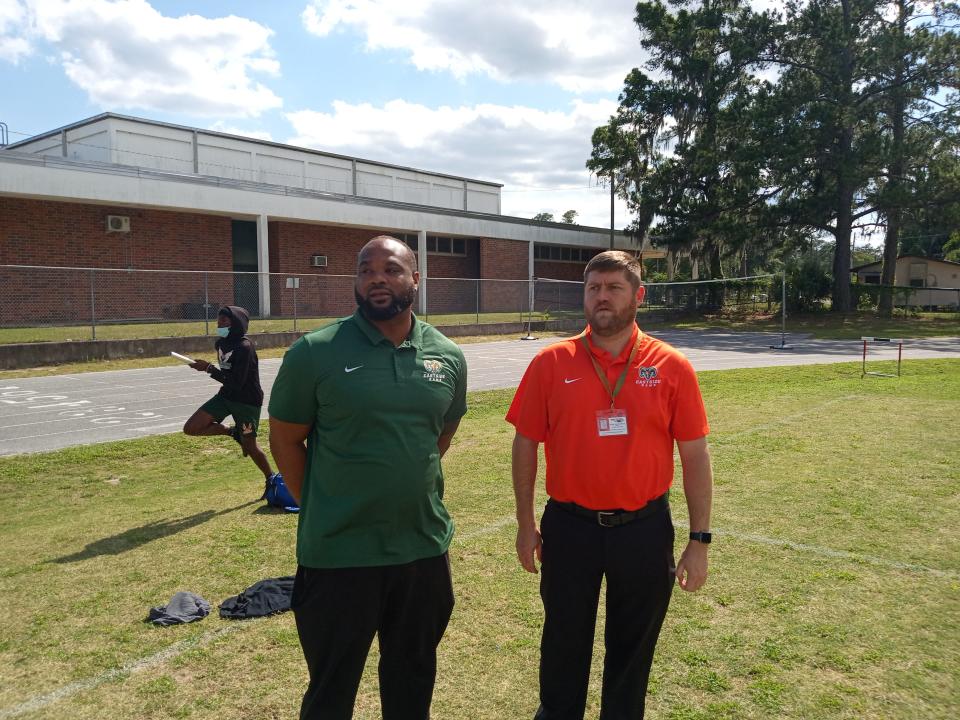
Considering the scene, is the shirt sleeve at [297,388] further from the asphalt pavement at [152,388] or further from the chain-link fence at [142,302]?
the chain-link fence at [142,302]

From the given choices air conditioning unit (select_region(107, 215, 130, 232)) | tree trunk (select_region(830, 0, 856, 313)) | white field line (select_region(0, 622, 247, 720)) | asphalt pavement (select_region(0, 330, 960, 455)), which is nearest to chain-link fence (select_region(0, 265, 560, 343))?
air conditioning unit (select_region(107, 215, 130, 232))

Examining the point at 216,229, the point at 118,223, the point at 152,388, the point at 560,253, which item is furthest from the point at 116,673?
the point at 560,253

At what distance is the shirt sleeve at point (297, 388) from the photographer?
2559mm

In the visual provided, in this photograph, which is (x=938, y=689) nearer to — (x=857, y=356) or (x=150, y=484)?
(x=150, y=484)

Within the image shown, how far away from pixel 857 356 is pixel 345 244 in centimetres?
2263

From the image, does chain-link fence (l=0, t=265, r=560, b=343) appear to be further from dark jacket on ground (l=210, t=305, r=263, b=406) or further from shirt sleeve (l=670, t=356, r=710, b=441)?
shirt sleeve (l=670, t=356, r=710, b=441)

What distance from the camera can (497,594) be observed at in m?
4.40

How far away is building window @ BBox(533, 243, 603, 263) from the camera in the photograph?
4534 centimetres

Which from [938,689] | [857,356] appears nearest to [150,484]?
[938,689]

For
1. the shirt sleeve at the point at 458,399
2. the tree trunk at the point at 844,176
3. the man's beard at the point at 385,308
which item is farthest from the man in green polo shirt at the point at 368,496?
the tree trunk at the point at 844,176

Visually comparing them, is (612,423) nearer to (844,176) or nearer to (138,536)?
(138,536)

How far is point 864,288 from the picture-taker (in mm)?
37469

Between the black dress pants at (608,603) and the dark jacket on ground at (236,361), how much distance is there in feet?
15.3

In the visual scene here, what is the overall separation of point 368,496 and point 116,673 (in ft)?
6.38
